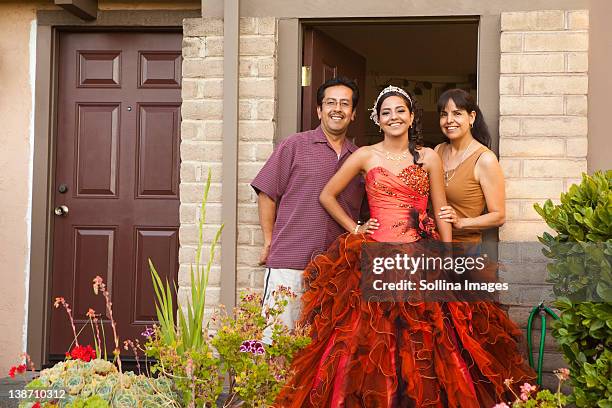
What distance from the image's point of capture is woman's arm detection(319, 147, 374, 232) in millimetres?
4387

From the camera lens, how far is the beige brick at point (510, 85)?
4559 mm

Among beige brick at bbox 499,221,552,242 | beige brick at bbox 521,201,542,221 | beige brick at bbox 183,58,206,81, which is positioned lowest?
beige brick at bbox 499,221,552,242

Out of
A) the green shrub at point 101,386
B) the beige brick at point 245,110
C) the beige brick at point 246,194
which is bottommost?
the green shrub at point 101,386

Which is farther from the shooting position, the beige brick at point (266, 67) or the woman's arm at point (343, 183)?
the beige brick at point (266, 67)

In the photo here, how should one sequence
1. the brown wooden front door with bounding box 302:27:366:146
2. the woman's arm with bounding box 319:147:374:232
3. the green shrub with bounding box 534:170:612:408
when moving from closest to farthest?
the green shrub with bounding box 534:170:612:408 < the woman's arm with bounding box 319:147:374:232 < the brown wooden front door with bounding box 302:27:366:146

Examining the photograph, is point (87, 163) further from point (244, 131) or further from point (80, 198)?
point (244, 131)

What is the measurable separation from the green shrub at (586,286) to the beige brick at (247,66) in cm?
197

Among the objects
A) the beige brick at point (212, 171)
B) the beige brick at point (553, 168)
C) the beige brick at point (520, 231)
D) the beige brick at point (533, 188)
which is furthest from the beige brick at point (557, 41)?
the beige brick at point (212, 171)

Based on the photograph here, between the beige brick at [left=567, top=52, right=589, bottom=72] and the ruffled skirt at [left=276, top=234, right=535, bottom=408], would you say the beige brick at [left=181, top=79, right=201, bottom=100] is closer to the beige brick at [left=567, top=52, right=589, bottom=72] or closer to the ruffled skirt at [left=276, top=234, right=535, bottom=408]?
the ruffled skirt at [left=276, top=234, right=535, bottom=408]

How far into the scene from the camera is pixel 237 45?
15.6ft

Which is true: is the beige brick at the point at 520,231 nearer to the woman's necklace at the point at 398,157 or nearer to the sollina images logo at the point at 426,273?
the sollina images logo at the point at 426,273

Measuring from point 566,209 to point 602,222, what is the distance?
281 mm

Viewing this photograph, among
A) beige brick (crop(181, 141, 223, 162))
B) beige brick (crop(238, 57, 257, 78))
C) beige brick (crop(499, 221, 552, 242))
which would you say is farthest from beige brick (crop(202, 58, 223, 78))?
beige brick (crop(499, 221, 552, 242))

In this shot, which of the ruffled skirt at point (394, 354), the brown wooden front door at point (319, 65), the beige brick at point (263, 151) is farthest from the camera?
the brown wooden front door at point (319, 65)
